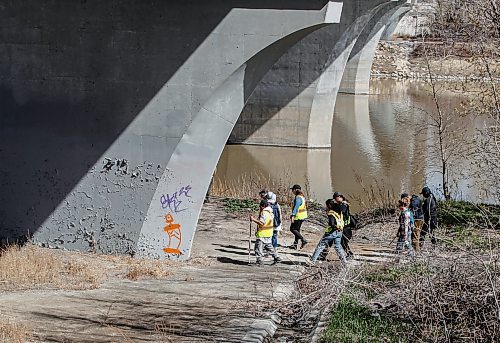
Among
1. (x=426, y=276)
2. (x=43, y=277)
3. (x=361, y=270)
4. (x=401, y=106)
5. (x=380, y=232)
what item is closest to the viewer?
(x=426, y=276)

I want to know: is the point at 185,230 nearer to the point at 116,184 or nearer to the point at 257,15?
the point at 116,184

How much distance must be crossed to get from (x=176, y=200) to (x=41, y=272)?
9.18ft

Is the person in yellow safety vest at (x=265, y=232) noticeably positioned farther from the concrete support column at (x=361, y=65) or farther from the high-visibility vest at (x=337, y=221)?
the concrete support column at (x=361, y=65)

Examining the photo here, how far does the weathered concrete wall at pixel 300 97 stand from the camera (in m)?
32.5

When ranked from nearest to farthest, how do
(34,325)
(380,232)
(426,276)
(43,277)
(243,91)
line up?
(426,276)
(34,325)
(43,277)
(243,91)
(380,232)

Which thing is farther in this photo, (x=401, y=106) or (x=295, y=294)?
(x=401, y=106)

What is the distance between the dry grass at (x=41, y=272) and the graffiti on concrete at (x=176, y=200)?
1818 mm

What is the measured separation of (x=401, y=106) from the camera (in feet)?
160

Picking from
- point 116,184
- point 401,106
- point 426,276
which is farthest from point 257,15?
point 401,106

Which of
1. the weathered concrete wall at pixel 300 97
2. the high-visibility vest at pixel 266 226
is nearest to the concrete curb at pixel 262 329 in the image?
the high-visibility vest at pixel 266 226

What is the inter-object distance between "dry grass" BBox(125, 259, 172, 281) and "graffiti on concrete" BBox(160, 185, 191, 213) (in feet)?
3.19

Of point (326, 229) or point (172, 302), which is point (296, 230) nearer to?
point (326, 229)

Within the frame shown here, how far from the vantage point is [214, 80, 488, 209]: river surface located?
26.6 metres

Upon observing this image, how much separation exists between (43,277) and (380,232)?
835 cm
